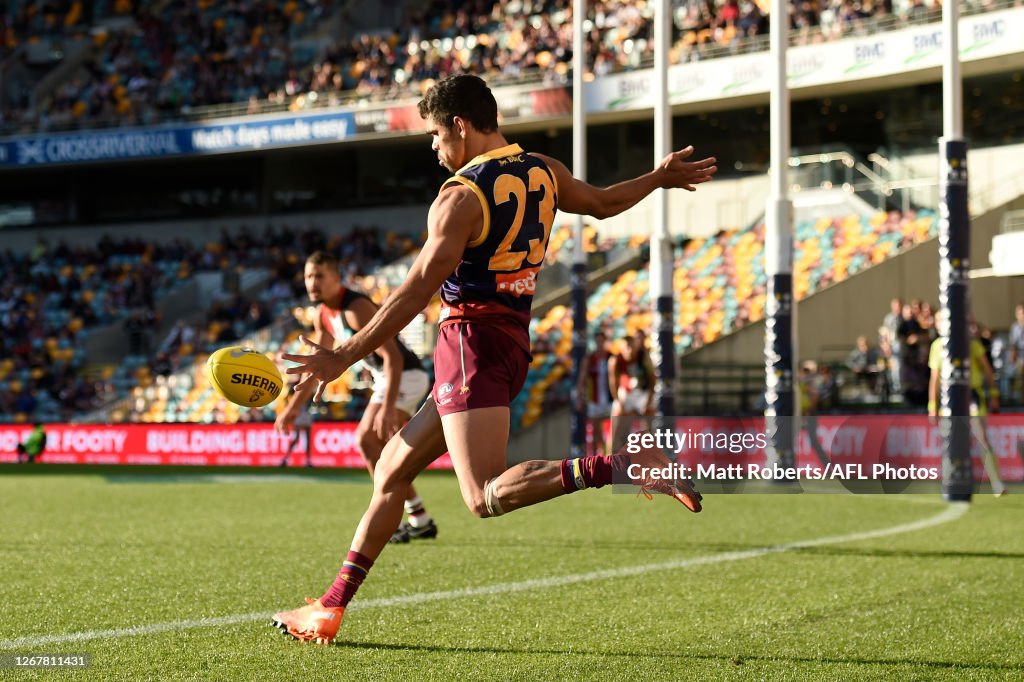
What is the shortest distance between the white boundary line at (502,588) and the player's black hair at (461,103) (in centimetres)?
260

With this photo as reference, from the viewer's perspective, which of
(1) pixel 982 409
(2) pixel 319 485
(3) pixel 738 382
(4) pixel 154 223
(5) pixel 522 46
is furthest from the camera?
(4) pixel 154 223

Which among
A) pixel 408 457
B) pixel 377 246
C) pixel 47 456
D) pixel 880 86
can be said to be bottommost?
pixel 47 456

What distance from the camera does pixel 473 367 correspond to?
19.0ft

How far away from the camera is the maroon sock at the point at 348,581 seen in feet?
20.2

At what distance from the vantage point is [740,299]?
30.0m

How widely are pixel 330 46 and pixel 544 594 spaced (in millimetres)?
35285

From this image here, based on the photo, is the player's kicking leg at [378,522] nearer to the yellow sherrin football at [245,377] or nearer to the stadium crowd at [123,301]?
the yellow sherrin football at [245,377]

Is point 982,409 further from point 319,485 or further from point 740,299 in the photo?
point 740,299

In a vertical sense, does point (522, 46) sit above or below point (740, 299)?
above

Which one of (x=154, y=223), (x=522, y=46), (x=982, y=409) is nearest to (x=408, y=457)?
(x=982, y=409)

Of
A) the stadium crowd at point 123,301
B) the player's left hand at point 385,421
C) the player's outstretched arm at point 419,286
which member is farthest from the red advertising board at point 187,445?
the player's outstretched arm at point 419,286

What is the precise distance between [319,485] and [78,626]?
42.8 ft

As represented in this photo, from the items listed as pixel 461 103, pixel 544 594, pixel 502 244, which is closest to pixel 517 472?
pixel 502 244

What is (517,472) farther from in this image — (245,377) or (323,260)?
(323,260)
